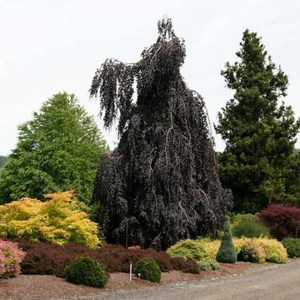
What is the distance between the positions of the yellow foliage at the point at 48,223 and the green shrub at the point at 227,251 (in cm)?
441

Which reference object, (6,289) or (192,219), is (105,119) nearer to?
(192,219)

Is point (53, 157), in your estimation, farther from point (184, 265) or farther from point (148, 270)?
point (148, 270)

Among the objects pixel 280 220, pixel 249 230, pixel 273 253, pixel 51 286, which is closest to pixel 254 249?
→ pixel 273 253

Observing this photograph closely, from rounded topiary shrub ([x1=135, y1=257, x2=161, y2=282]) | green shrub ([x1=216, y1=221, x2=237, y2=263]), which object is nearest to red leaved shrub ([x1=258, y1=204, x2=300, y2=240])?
green shrub ([x1=216, y1=221, x2=237, y2=263])

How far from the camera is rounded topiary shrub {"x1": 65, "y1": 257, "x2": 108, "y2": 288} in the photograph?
10451 millimetres

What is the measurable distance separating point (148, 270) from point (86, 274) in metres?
1.94

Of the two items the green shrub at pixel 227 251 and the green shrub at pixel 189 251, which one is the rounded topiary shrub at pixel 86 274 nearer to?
the green shrub at pixel 189 251

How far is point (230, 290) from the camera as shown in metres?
11.1

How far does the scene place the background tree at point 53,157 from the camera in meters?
26.1

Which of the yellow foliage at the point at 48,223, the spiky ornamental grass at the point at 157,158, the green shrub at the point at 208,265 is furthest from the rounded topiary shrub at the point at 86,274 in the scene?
the spiky ornamental grass at the point at 157,158

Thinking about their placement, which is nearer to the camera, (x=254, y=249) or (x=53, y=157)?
(x=254, y=249)

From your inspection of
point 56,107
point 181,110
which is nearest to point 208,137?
point 181,110

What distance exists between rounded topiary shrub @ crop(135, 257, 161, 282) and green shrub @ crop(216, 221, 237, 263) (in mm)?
4974

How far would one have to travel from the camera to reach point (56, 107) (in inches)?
1102
